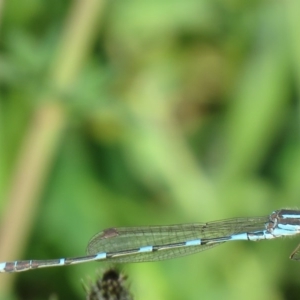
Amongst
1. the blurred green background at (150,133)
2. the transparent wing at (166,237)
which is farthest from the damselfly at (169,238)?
the blurred green background at (150,133)

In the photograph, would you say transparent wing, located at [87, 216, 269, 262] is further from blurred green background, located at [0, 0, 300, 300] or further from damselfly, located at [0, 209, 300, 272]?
blurred green background, located at [0, 0, 300, 300]

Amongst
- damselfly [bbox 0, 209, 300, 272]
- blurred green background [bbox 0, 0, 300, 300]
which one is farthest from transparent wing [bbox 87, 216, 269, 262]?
blurred green background [bbox 0, 0, 300, 300]

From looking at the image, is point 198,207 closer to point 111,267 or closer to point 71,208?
point 71,208

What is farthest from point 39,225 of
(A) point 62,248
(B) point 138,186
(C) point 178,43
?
(C) point 178,43

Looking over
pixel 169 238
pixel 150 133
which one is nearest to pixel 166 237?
pixel 169 238

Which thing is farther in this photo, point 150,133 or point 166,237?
point 150,133

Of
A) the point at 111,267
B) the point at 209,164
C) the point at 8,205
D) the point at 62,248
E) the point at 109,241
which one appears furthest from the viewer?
the point at 209,164

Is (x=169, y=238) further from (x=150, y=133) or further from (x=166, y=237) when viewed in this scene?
(x=150, y=133)

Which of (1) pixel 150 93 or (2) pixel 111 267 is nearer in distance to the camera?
(2) pixel 111 267
